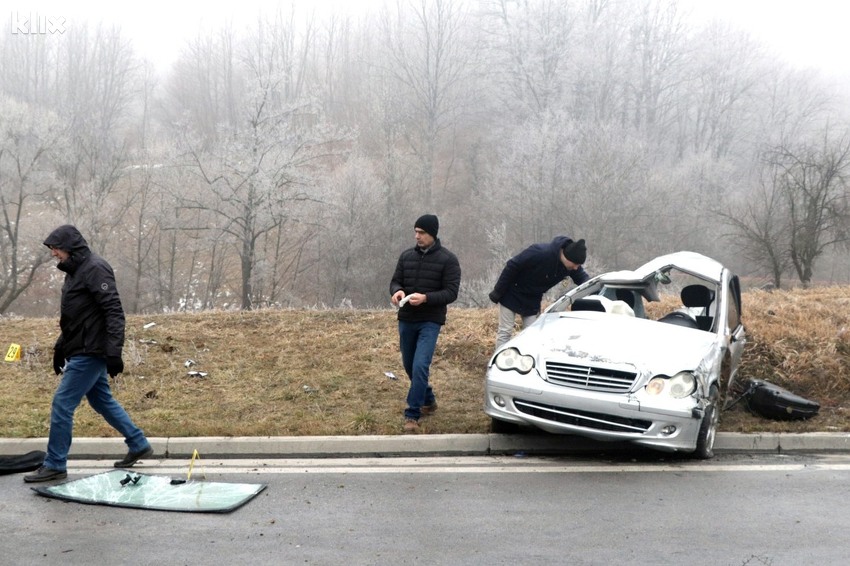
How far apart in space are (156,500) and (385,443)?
201cm

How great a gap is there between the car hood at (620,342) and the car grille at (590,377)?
0.07 m

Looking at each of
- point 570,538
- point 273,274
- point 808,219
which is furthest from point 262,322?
point 273,274

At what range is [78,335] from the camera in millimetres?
5953

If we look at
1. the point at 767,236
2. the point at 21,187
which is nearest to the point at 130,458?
the point at 767,236

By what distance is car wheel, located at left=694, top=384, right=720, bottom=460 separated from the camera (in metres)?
6.43

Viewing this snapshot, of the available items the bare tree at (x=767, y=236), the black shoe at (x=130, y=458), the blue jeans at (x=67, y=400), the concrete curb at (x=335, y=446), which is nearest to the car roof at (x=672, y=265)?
the concrete curb at (x=335, y=446)

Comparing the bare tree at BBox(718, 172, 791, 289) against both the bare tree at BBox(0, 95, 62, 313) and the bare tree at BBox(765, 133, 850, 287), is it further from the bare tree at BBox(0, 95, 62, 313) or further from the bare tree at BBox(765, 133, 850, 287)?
the bare tree at BBox(0, 95, 62, 313)

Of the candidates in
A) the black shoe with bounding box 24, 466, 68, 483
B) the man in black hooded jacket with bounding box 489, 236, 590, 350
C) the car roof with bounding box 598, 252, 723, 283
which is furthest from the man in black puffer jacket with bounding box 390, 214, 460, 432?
the black shoe with bounding box 24, 466, 68, 483

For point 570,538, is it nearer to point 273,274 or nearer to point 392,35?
point 273,274

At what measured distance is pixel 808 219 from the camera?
35281 mm

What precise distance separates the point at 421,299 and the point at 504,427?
130cm

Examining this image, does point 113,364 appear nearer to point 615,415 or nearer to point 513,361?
point 513,361

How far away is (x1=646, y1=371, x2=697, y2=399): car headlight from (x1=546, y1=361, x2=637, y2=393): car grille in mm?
160

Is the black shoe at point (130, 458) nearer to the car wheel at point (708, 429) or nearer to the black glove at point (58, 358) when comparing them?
→ the black glove at point (58, 358)
